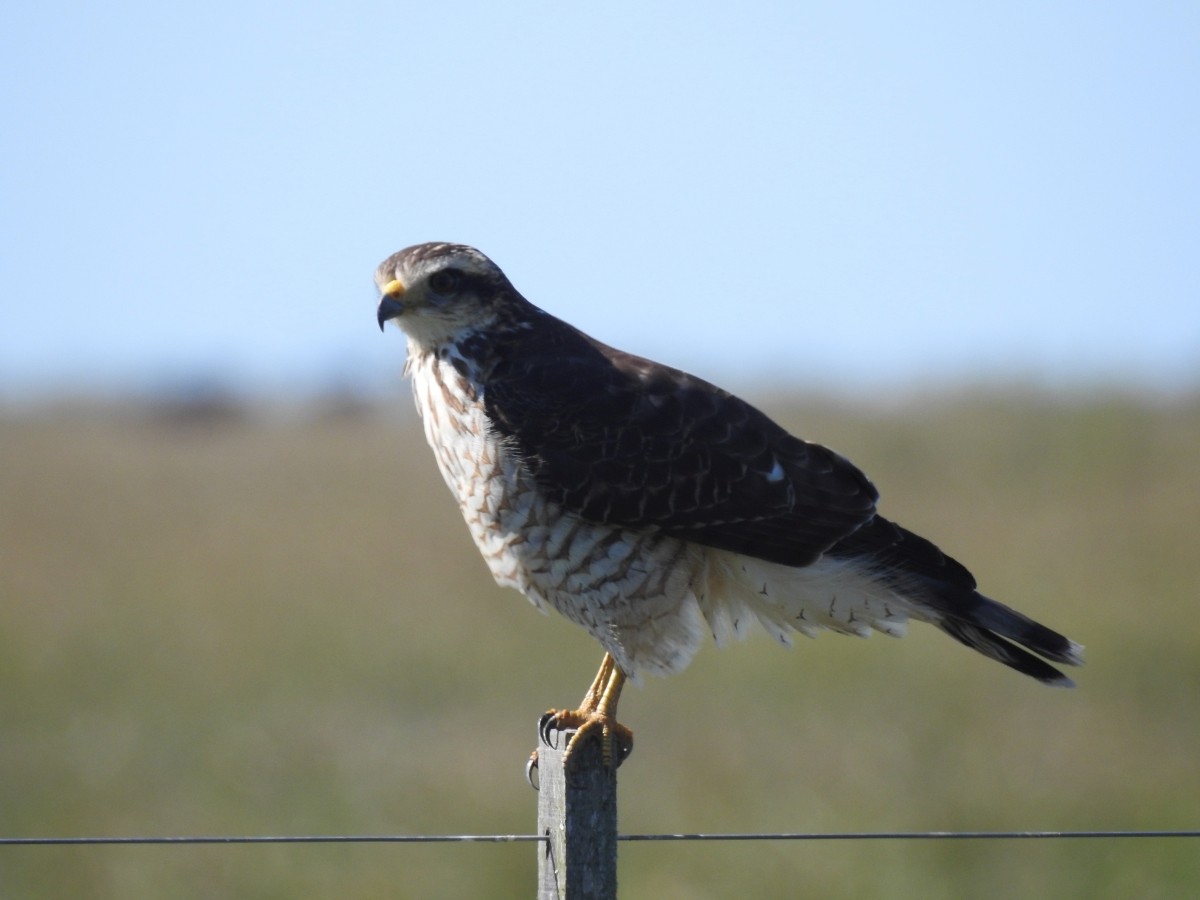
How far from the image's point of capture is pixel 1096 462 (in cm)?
1480

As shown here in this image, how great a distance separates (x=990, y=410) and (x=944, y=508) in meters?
5.42

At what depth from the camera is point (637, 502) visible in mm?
4039

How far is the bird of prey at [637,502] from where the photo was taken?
403 cm

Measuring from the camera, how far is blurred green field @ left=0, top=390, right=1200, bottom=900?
6945mm

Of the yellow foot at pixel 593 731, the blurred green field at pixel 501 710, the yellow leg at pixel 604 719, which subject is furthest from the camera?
the blurred green field at pixel 501 710

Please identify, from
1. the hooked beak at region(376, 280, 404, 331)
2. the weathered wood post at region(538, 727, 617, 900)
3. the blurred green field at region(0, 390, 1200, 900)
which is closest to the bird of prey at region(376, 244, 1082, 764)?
the hooked beak at region(376, 280, 404, 331)

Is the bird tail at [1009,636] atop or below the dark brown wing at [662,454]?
below

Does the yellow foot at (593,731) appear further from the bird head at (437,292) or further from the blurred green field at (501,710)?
the blurred green field at (501,710)

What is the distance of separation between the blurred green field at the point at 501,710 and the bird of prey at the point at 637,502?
2.72 m

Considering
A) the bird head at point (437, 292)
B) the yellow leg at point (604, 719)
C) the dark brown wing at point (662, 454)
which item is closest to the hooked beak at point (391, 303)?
the bird head at point (437, 292)

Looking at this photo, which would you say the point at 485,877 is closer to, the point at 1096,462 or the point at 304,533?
the point at 304,533


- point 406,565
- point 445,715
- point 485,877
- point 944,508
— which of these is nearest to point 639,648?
point 485,877

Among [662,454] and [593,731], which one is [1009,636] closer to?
[662,454]

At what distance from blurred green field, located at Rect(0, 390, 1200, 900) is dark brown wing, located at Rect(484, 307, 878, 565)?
Answer: 2.88m
